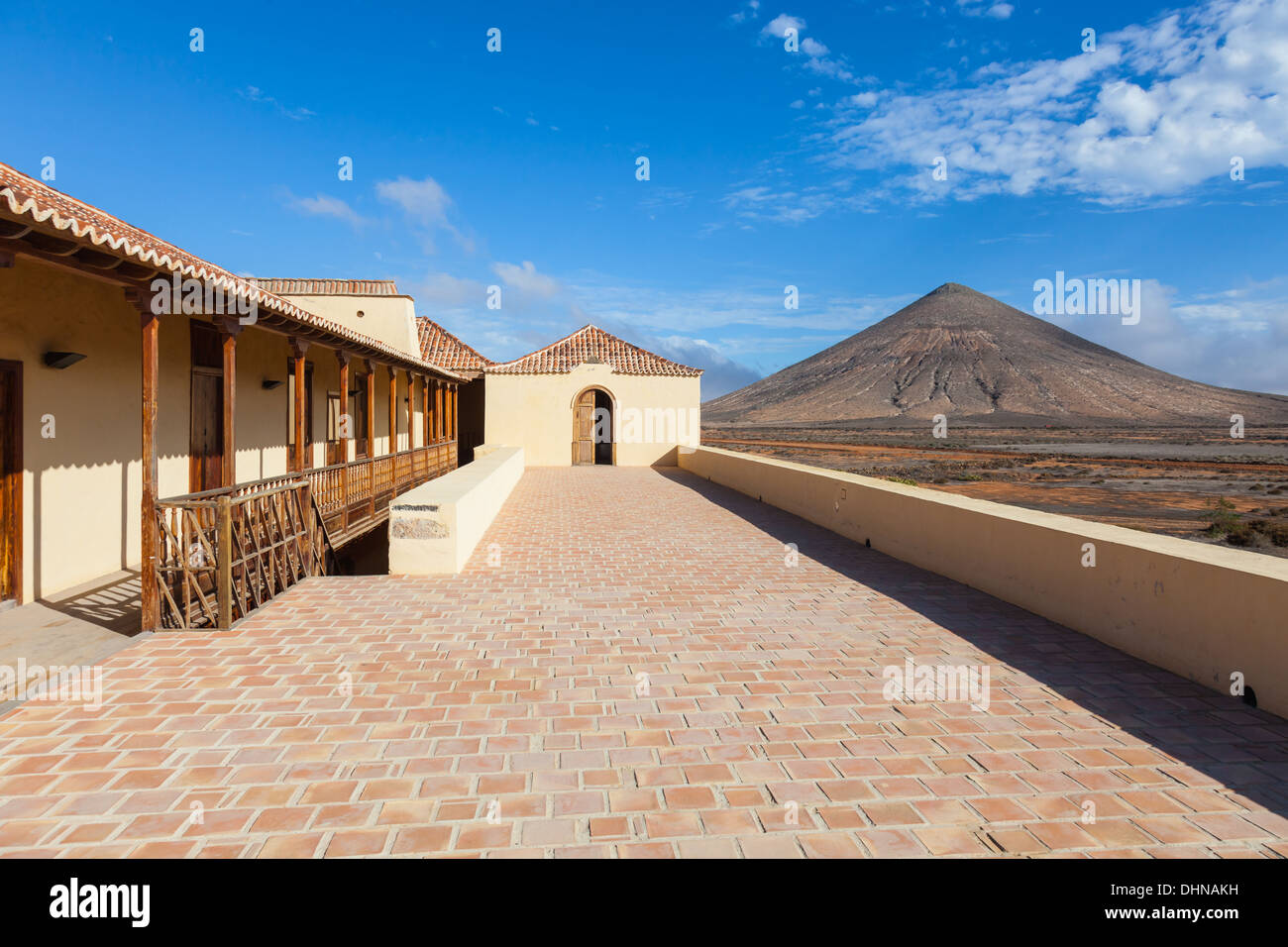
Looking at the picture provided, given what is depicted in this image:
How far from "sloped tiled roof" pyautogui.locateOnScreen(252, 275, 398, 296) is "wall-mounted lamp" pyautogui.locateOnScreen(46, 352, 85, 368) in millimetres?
12567

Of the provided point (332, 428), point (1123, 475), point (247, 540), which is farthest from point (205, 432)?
point (1123, 475)

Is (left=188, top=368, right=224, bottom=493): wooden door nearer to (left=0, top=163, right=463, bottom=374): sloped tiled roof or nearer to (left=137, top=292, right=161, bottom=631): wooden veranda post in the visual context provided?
(left=0, top=163, right=463, bottom=374): sloped tiled roof

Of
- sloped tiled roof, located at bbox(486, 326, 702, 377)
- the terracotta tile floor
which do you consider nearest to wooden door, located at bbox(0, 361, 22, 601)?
the terracotta tile floor

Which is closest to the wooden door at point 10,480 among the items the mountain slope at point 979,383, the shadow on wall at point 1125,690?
the shadow on wall at point 1125,690

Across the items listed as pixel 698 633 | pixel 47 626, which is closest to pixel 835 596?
pixel 698 633

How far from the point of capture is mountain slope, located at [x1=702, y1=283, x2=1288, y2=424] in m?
104

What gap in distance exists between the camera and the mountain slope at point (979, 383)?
10419cm

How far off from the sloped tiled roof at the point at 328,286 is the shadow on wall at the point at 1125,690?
1670 cm

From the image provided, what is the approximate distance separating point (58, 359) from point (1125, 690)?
8500 millimetres

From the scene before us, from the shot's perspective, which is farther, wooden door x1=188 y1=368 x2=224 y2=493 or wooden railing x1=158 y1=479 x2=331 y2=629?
wooden door x1=188 y1=368 x2=224 y2=493

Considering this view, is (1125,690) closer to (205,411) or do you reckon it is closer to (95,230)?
(95,230)

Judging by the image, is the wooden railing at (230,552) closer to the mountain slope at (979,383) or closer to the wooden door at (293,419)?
the wooden door at (293,419)

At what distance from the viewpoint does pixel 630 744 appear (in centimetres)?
347

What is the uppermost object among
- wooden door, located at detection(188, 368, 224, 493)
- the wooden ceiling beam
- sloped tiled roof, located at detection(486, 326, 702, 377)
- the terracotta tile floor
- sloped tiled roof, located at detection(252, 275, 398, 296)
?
sloped tiled roof, located at detection(252, 275, 398, 296)
